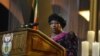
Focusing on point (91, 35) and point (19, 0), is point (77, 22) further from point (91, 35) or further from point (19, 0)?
point (19, 0)

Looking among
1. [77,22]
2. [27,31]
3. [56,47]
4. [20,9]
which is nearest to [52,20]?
[56,47]

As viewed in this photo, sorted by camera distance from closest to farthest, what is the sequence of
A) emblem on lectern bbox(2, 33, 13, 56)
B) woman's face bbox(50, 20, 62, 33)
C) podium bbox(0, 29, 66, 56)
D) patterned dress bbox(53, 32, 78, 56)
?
podium bbox(0, 29, 66, 56) → emblem on lectern bbox(2, 33, 13, 56) → patterned dress bbox(53, 32, 78, 56) → woman's face bbox(50, 20, 62, 33)

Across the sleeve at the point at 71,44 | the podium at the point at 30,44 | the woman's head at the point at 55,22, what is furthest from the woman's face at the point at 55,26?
the podium at the point at 30,44

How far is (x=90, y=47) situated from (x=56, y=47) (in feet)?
4.22

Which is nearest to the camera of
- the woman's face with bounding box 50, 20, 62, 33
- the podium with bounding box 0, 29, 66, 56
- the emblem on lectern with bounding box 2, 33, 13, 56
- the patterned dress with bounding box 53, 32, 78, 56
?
the podium with bounding box 0, 29, 66, 56

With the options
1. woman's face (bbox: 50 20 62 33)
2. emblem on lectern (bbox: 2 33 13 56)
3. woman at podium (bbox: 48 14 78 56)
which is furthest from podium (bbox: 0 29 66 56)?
woman's face (bbox: 50 20 62 33)

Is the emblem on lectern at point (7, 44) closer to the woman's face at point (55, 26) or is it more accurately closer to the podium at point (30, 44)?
the podium at point (30, 44)

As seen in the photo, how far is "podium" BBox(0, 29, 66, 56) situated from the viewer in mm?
1644

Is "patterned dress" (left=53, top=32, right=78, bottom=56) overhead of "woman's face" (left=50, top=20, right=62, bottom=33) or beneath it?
beneath

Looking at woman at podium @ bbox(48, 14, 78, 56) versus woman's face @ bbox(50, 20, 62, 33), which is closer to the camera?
woman at podium @ bbox(48, 14, 78, 56)

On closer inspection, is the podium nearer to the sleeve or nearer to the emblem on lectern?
the emblem on lectern

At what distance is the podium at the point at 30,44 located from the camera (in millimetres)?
1644

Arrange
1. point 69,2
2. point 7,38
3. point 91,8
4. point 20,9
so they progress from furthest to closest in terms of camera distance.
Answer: point 20,9 → point 69,2 → point 91,8 → point 7,38

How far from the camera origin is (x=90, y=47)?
306 cm
